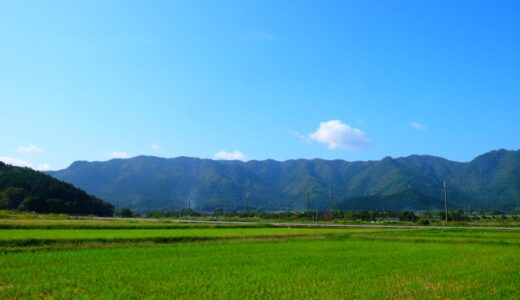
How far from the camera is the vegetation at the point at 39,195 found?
98.9m

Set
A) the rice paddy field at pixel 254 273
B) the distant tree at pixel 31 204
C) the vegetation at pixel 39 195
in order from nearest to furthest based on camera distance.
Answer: the rice paddy field at pixel 254 273, the distant tree at pixel 31 204, the vegetation at pixel 39 195

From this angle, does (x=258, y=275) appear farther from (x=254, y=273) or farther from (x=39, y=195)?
(x=39, y=195)

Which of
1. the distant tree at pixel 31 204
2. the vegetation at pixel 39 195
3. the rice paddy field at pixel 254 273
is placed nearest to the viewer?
the rice paddy field at pixel 254 273

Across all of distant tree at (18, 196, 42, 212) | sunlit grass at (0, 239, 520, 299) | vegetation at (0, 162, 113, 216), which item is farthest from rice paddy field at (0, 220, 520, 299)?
vegetation at (0, 162, 113, 216)

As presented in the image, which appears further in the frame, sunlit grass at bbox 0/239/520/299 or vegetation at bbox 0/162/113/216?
vegetation at bbox 0/162/113/216

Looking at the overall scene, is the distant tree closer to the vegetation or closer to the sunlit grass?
the vegetation

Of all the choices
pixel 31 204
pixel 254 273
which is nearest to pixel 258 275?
pixel 254 273

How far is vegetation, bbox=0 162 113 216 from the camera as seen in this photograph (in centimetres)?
9894

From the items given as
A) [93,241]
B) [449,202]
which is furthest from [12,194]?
[449,202]

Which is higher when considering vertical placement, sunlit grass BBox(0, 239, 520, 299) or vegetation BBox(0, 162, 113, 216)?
vegetation BBox(0, 162, 113, 216)

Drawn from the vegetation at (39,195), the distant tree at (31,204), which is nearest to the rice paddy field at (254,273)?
the distant tree at (31,204)

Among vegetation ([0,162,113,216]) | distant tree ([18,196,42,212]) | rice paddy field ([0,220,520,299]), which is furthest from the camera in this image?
vegetation ([0,162,113,216])

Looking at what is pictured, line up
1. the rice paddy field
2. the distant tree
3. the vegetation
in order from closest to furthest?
the rice paddy field
the distant tree
the vegetation

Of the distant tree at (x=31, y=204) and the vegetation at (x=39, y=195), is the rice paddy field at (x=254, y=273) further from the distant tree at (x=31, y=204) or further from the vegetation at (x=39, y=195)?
the vegetation at (x=39, y=195)
